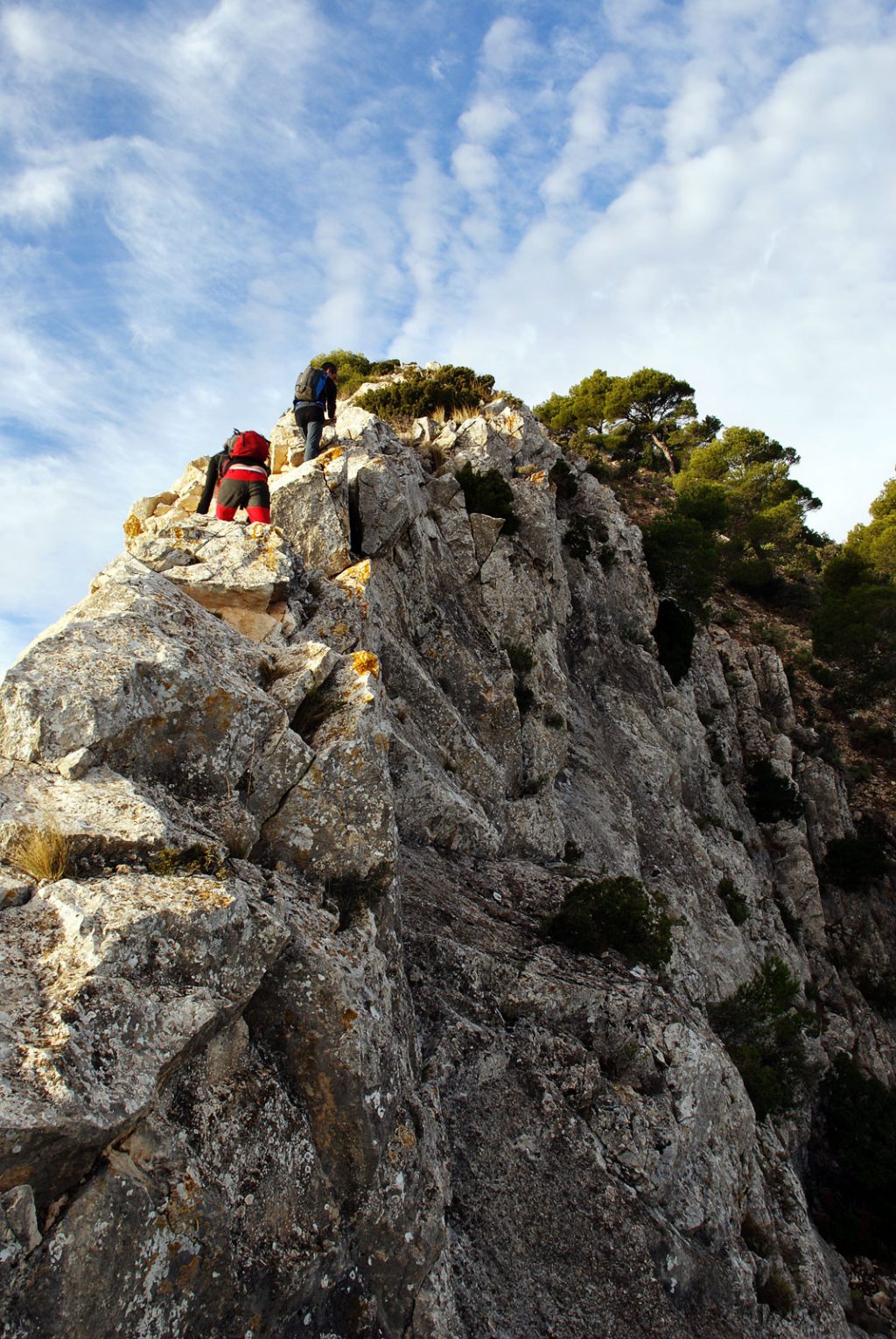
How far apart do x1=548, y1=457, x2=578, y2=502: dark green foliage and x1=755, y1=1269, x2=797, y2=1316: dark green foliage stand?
2457 centimetres

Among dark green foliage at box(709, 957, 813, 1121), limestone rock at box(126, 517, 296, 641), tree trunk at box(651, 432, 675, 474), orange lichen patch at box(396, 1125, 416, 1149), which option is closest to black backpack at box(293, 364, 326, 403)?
limestone rock at box(126, 517, 296, 641)

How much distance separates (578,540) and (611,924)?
17.7 meters

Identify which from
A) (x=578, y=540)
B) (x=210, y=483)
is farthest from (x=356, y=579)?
(x=578, y=540)

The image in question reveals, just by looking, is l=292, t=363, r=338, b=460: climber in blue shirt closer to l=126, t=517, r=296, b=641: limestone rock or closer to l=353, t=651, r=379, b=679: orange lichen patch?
l=126, t=517, r=296, b=641: limestone rock

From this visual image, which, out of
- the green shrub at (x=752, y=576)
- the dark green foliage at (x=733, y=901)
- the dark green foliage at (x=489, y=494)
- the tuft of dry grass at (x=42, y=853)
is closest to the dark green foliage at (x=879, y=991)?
the dark green foliage at (x=733, y=901)

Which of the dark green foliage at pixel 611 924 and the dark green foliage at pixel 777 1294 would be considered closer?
the dark green foliage at pixel 777 1294

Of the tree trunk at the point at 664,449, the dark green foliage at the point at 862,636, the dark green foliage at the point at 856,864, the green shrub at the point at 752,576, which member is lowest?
the dark green foliage at the point at 856,864

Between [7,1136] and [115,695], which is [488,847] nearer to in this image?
[115,695]

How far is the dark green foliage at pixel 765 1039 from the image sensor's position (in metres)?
15.3

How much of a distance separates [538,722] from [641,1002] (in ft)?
27.6

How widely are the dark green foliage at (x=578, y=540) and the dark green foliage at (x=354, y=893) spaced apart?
68.5 ft

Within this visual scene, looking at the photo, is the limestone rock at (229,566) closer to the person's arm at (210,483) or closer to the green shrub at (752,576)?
the person's arm at (210,483)

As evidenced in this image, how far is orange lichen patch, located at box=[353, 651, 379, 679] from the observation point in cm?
926

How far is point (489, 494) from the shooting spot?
21.2 m
